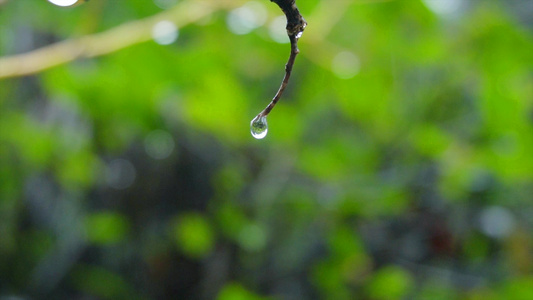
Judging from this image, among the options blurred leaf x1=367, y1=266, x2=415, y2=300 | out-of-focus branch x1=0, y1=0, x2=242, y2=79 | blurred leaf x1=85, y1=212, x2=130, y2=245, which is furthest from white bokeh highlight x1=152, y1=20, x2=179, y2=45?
blurred leaf x1=367, y1=266, x2=415, y2=300

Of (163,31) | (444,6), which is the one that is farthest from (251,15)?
(444,6)

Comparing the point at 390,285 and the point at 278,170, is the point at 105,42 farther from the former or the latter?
the point at 390,285

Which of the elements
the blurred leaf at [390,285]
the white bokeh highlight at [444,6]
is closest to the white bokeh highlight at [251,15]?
the white bokeh highlight at [444,6]

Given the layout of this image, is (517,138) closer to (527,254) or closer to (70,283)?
(527,254)

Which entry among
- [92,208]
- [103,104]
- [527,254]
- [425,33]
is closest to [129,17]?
[103,104]

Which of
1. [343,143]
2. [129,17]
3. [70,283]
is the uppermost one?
[129,17]

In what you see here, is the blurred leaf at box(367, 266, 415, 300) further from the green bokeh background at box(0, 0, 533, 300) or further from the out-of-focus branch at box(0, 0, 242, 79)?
the out-of-focus branch at box(0, 0, 242, 79)
